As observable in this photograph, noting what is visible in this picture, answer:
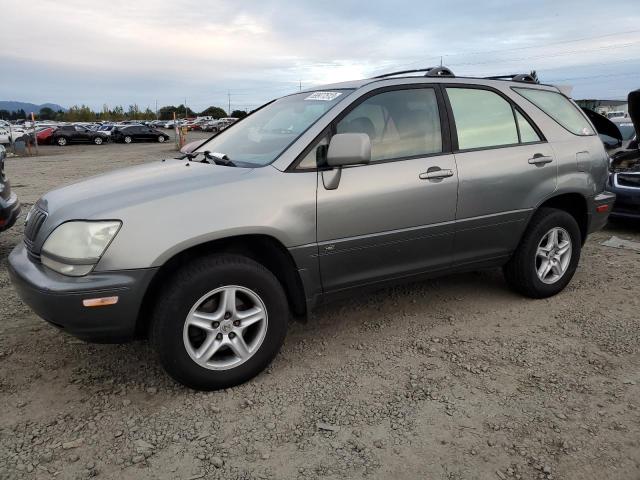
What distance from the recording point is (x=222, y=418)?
2.65m

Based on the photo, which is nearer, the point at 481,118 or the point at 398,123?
the point at 398,123

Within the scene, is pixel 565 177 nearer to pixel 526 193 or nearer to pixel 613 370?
pixel 526 193

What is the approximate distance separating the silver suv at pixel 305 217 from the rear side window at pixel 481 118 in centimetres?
1

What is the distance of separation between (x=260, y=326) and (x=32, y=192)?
9560 mm

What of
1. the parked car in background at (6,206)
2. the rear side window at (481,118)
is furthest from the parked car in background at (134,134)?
the rear side window at (481,118)

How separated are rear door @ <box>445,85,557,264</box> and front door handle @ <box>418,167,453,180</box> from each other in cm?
12

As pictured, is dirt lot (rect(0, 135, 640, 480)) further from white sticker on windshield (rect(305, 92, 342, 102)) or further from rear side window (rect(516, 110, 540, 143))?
white sticker on windshield (rect(305, 92, 342, 102))

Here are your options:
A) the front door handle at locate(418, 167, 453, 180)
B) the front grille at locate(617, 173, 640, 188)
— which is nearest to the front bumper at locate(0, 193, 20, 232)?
the front door handle at locate(418, 167, 453, 180)

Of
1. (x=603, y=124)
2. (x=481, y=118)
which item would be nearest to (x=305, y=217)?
(x=481, y=118)

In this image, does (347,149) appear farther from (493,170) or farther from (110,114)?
(110,114)

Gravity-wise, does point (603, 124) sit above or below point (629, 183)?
above

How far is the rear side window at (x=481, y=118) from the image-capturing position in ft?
11.9

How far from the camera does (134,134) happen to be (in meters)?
35.3

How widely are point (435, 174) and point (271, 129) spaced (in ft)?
3.85
